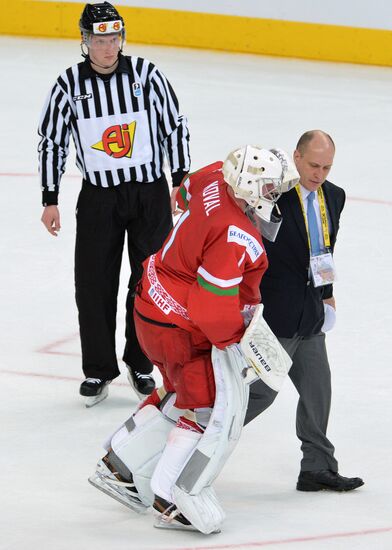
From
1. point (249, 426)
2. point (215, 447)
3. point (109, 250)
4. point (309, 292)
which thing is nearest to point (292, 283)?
point (309, 292)

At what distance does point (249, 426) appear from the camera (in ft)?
17.3

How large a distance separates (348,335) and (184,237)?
247 cm

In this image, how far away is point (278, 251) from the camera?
14.6ft

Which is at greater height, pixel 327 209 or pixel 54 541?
pixel 327 209

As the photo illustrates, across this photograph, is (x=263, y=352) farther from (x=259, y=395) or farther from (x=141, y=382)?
(x=141, y=382)

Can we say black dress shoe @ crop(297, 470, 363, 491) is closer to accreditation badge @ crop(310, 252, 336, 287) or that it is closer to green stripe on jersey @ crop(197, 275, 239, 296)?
accreditation badge @ crop(310, 252, 336, 287)

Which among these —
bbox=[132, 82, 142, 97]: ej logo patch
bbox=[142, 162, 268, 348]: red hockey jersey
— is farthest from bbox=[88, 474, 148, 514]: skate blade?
bbox=[132, 82, 142, 97]: ej logo patch

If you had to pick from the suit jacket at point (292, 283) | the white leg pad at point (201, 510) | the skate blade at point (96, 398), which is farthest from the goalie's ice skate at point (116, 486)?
the skate blade at point (96, 398)

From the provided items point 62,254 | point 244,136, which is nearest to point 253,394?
point 62,254

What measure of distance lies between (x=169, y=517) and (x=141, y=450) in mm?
254

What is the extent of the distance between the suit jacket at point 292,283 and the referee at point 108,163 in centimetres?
100

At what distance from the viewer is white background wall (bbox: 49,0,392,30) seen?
13305mm

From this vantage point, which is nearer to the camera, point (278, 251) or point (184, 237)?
point (184, 237)

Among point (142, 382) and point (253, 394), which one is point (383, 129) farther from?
point (253, 394)
